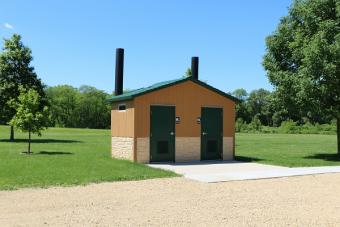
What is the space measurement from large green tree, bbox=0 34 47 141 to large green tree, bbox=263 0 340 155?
2119 centimetres

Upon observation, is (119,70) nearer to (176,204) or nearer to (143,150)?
(143,150)

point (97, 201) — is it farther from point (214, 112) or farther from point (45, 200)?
point (214, 112)

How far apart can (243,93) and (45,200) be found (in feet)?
483

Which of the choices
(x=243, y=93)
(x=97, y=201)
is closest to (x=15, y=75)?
(x=97, y=201)

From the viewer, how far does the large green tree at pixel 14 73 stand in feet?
122

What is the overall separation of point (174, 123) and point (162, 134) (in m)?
0.76

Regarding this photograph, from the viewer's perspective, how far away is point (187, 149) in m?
20.3

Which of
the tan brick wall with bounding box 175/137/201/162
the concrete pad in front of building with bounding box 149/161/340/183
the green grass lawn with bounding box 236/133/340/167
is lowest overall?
the concrete pad in front of building with bounding box 149/161/340/183

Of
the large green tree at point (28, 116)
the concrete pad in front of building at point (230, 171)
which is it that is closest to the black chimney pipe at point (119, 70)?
the large green tree at point (28, 116)

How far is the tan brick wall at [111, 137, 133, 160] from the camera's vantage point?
19.5 meters

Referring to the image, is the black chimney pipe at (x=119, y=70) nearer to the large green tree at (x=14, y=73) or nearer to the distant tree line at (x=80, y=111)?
the large green tree at (x=14, y=73)

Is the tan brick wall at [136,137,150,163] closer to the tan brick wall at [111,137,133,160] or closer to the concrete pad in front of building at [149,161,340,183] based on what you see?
the tan brick wall at [111,137,133,160]

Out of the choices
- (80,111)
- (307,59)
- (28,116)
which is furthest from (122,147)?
(80,111)

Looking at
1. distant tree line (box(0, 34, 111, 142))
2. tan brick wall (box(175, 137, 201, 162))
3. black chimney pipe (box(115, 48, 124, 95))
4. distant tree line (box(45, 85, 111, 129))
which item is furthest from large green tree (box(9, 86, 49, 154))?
distant tree line (box(45, 85, 111, 129))
